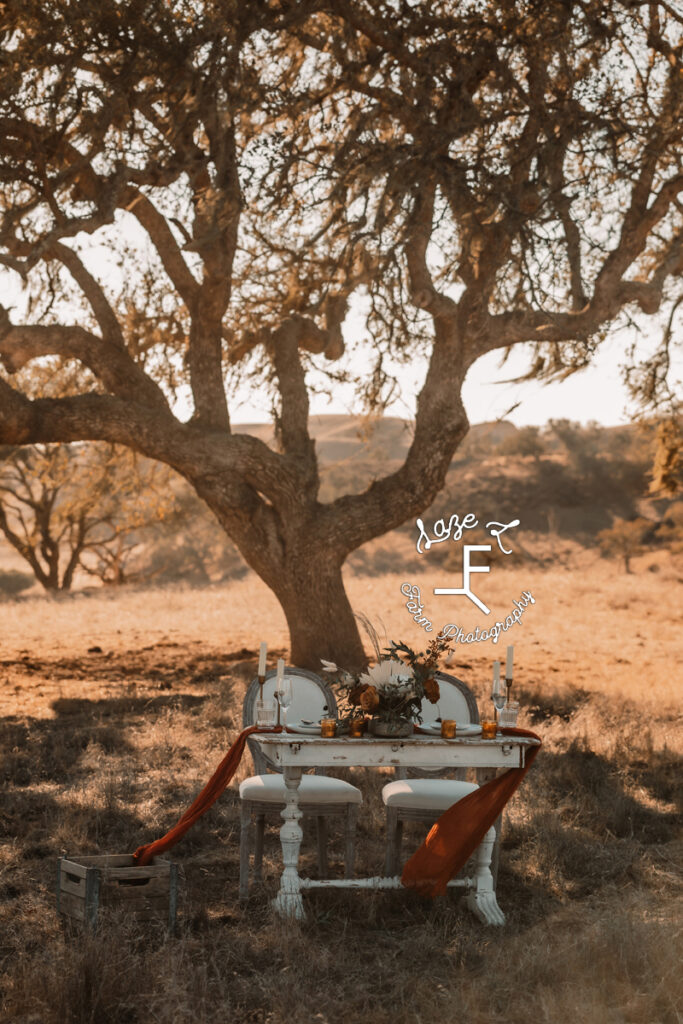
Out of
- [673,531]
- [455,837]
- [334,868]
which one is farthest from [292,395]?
[673,531]

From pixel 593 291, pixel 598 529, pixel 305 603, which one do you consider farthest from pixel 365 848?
pixel 598 529

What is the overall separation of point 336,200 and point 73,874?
696 centimetres

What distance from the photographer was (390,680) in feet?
16.2

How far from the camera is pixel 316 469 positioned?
11.3 meters

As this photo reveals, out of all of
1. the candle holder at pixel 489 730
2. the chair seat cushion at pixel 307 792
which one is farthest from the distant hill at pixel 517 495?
the candle holder at pixel 489 730

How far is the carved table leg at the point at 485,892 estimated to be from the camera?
4.79 metres

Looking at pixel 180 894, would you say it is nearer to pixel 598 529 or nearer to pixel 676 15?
pixel 676 15

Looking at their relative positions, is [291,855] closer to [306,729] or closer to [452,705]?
[306,729]

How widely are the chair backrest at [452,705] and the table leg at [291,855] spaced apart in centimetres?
123

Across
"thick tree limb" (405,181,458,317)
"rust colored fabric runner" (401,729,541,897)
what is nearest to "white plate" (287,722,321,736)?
"rust colored fabric runner" (401,729,541,897)

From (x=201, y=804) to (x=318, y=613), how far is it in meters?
6.17

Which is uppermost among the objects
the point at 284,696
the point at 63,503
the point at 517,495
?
the point at 517,495

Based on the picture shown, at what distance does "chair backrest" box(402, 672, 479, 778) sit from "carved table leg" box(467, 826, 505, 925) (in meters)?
0.94

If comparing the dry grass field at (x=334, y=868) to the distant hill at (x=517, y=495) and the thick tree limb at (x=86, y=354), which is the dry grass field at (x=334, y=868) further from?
the distant hill at (x=517, y=495)
